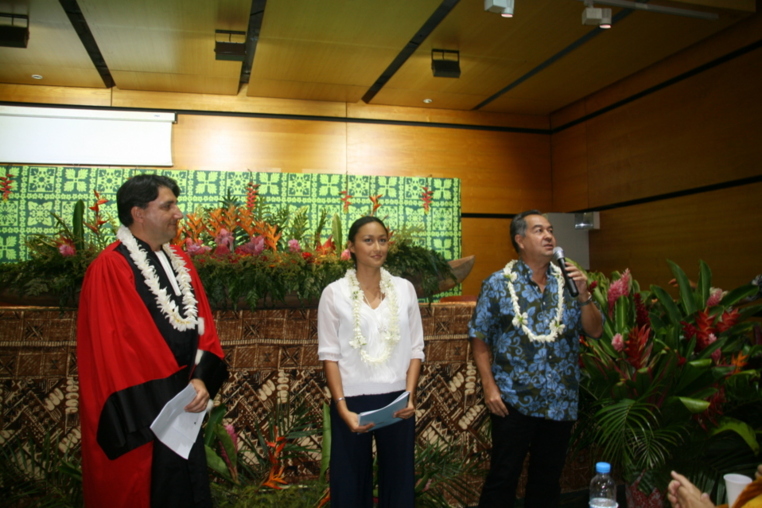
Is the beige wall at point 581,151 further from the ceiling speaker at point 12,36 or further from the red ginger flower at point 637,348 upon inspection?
the red ginger flower at point 637,348

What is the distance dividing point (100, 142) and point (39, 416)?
322 cm

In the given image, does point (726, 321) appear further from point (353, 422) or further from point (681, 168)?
point (681, 168)

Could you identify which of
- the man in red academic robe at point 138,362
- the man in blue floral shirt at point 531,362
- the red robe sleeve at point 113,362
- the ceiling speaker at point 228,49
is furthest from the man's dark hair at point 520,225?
the ceiling speaker at point 228,49

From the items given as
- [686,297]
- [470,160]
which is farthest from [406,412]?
[470,160]

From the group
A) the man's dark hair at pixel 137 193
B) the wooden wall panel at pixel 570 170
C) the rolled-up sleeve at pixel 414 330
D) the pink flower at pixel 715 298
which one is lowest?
the rolled-up sleeve at pixel 414 330

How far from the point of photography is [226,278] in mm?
2467

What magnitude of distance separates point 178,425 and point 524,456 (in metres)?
1.30

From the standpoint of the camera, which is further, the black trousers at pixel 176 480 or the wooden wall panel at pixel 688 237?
the wooden wall panel at pixel 688 237

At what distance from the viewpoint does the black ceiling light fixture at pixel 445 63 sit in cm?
438

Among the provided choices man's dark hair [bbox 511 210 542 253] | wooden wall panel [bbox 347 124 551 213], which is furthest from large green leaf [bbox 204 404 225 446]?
wooden wall panel [bbox 347 124 551 213]

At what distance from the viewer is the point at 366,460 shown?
1949 mm

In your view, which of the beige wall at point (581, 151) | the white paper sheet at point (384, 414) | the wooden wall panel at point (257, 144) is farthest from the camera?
the wooden wall panel at point (257, 144)

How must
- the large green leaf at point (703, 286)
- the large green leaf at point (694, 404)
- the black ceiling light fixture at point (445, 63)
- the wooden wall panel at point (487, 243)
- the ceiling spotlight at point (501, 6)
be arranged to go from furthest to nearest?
the wooden wall panel at point (487, 243), the black ceiling light fixture at point (445, 63), the ceiling spotlight at point (501, 6), the large green leaf at point (703, 286), the large green leaf at point (694, 404)

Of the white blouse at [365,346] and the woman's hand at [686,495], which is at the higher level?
the white blouse at [365,346]
